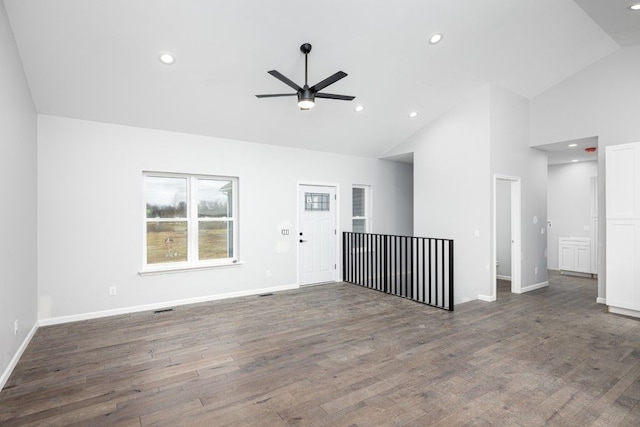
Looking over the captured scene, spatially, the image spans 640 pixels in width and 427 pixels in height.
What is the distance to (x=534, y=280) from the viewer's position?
618cm

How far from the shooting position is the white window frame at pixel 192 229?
192 inches

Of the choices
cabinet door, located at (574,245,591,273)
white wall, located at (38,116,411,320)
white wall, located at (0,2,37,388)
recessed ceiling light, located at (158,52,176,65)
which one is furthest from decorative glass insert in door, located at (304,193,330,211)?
cabinet door, located at (574,245,591,273)

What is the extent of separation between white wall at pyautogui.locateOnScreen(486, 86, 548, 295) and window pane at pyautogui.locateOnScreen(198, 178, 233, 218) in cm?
445

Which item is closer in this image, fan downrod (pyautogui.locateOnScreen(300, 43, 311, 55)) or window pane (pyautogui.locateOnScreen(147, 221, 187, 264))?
fan downrod (pyautogui.locateOnScreen(300, 43, 311, 55))

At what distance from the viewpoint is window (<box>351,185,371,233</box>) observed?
7352 millimetres

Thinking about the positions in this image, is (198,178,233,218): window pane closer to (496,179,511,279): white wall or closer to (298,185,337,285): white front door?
(298,185,337,285): white front door

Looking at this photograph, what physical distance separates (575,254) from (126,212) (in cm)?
899

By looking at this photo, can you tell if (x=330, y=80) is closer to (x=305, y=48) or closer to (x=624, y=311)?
(x=305, y=48)

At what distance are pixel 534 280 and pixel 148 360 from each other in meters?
6.47

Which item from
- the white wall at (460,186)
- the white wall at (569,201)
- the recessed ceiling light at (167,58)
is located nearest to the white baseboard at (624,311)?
the white wall at (460,186)

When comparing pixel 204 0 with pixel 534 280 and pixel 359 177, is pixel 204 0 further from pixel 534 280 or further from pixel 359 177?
pixel 534 280

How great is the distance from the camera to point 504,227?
733 cm

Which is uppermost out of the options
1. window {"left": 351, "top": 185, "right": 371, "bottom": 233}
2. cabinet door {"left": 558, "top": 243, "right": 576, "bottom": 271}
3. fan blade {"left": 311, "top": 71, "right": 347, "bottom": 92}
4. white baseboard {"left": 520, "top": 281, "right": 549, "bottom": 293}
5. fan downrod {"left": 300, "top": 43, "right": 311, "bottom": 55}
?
fan downrod {"left": 300, "top": 43, "right": 311, "bottom": 55}

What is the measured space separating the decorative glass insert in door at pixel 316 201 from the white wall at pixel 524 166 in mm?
3069
